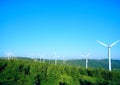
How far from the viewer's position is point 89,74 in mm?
29016

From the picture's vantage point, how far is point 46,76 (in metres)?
25.9

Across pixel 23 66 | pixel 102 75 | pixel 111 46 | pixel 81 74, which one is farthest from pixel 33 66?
pixel 111 46

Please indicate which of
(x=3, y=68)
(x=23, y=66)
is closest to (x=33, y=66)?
(x=23, y=66)

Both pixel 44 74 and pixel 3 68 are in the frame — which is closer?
pixel 44 74

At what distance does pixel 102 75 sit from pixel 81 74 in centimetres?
278

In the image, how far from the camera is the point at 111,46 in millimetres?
39688

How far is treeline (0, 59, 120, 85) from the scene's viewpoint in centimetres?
Result: 2556

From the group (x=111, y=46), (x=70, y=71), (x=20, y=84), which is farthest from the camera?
(x=111, y=46)

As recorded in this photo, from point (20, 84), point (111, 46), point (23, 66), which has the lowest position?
point (20, 84)

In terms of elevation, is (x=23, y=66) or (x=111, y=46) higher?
(x=111, y=46)

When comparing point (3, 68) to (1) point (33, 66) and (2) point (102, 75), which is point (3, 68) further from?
(2) point (102, 75)

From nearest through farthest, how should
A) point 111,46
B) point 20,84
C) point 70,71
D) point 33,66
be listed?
point 20,84 < point 33,66 < point 70,71 < point 111,46

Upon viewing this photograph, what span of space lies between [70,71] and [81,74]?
1396 millimetres

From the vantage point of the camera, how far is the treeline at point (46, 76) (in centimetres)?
2556
